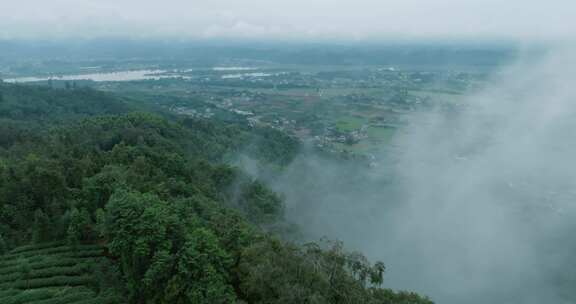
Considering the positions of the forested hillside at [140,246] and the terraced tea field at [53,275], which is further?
the terraced tea field at [53,275]

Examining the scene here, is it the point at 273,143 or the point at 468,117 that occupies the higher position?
the point at 468,117

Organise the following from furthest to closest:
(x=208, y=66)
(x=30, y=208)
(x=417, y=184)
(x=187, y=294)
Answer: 1. (x=208, y=66)
2. (x=417, y=184)
3. (x=30, y=208)
4. (x=187, y=294)

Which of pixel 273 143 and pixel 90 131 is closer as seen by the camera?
pixel 90 131

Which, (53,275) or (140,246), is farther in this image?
(53,275)

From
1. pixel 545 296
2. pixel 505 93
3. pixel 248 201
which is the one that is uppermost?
pixel 505 93

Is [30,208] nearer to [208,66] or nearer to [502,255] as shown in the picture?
[502,255]

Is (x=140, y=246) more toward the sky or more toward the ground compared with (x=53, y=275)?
more toward the sky

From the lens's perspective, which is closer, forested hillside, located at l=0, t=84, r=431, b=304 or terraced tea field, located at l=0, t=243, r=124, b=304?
forested hillside, located at l=0, t=84, r=431, b=304

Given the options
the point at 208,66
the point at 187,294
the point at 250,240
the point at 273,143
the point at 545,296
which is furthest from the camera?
the point at 208,66

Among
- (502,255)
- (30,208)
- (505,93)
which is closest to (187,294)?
(30,208)

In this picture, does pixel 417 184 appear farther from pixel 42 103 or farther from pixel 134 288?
pixel 42 103
